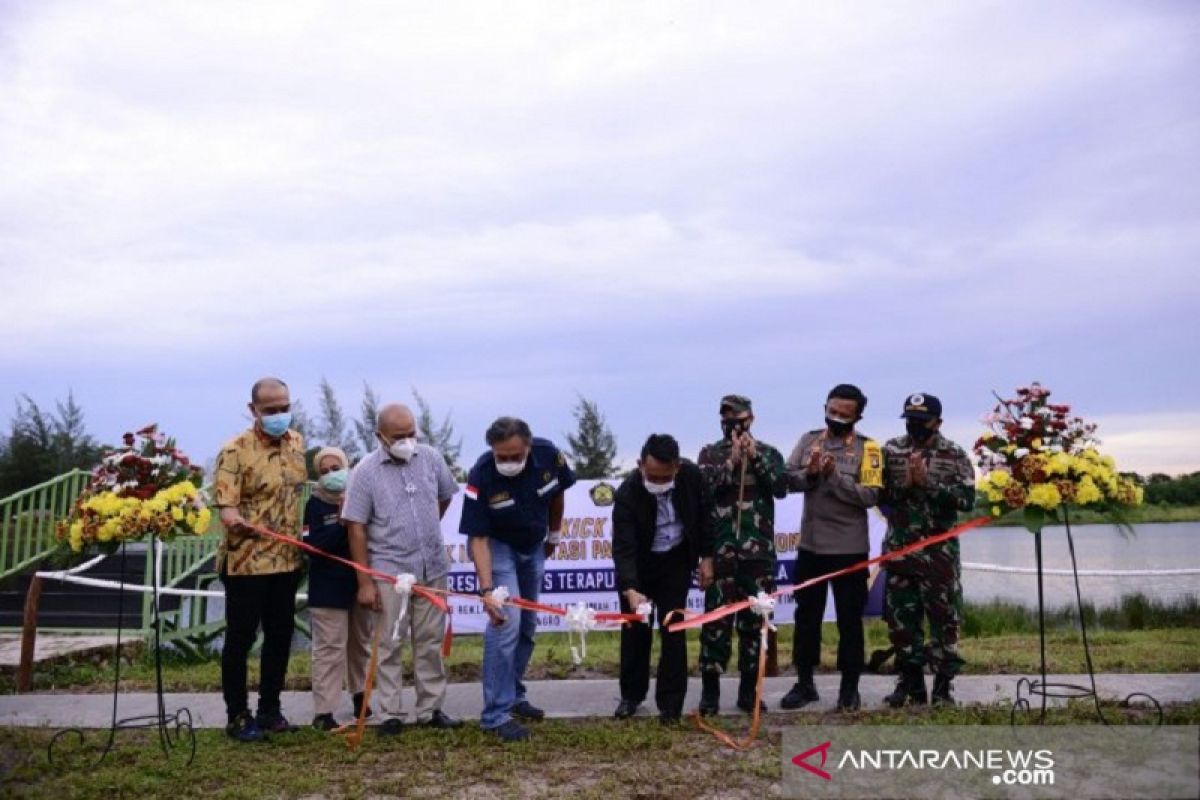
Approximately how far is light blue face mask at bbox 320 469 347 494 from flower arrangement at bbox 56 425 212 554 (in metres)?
0.73

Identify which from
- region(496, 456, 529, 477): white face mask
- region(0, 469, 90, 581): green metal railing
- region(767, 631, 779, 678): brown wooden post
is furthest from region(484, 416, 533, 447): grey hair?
region(0, 469, 90, 581): green metal railing

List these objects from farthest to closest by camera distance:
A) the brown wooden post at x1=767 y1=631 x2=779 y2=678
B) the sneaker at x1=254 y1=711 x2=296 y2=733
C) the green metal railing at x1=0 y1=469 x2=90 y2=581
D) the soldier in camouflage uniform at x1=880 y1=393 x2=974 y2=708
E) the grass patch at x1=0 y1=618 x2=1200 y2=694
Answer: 1. the green metal railing at x1=0 y1=469 x2=90 y2=581
2. the grass patch at x1=0 y1=618 x2=1200 y2=694
3. the brown wooden post at x1=767 y1=631 x2=779 y2=678
4. the soldier in camouflage uniform at x1=880 y1=393 x2=974 y2=708
5. the sneaker at x1=254 y1=711 x2=296 y2=733

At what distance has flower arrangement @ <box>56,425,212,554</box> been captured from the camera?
5539 millimetres

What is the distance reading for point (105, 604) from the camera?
37.3ft

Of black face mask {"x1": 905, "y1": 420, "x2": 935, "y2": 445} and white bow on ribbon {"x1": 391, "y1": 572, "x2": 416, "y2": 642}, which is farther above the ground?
black face mask {"x1": 905, "y1": 420, "x2": 935, "y2": 445}

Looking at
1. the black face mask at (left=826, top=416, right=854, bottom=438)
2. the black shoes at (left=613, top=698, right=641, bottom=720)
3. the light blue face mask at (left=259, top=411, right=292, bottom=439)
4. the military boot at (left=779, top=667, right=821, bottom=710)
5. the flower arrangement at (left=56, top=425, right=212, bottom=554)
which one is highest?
the black face mask at (left=826, top=416, right=854, bottom=438)

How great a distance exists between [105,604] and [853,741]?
29.7 feet

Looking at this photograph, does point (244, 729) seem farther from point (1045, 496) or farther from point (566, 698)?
point (1045, 496)

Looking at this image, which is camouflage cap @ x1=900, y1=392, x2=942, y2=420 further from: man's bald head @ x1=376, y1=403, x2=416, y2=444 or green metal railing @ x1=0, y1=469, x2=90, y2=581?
green metal railing @ x1=0, y1=469, x2=90, y2=581

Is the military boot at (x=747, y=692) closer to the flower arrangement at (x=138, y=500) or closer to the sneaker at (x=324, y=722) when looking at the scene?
the sneaker at (x=324, y=722)

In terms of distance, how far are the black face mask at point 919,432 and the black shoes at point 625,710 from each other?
7.51 ft

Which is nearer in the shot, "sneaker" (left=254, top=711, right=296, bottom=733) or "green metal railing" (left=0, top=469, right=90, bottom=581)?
"sneaker" (left=254, top=711, right=296, bottom=733)

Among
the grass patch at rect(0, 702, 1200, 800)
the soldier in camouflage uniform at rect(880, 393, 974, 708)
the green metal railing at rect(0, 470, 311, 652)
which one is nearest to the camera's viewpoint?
the grass patch at rect(0, 702, 1200, 800)

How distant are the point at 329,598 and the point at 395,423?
1101 millimetres
